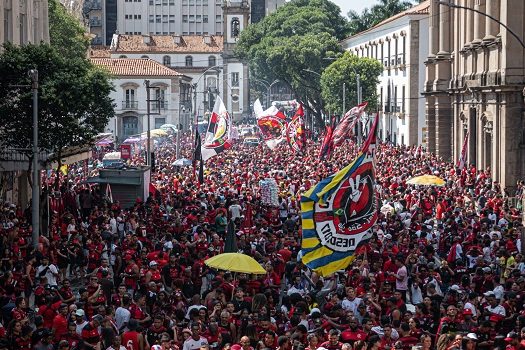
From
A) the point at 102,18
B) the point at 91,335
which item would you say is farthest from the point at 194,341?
the point at 102,18

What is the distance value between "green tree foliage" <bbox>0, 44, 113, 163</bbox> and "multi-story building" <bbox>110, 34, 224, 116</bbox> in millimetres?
99276

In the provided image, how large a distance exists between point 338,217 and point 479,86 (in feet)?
93.8

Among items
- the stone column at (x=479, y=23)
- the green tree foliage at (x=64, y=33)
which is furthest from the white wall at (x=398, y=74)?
the stone column at (x=479, y=23)

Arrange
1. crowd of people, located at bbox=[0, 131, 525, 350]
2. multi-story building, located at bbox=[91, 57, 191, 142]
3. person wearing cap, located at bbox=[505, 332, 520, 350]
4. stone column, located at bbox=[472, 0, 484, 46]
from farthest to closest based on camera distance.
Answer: multi-story building, located at bbox=[91, 57, 191, 142], stone column, located at bbox=[472, 0, 484, 46], crowd of people, located at bbox=[0, 131, 525, 350], person wearing cap, located at bbox=[505, 332, 520, 350]

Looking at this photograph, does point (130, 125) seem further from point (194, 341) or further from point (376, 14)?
point (194, 341)

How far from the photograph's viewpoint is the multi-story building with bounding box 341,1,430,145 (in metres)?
76.1

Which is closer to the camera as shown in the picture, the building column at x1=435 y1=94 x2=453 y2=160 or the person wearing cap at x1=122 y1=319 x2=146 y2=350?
the person wearing cap at x1=122 y1=319 x2=146 y2=350

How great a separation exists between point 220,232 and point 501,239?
7.41 metres

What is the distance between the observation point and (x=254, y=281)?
2109cm

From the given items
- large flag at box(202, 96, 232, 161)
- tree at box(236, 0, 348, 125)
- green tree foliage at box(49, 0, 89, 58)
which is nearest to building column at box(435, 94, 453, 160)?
large flag at box(202, 96, 232, 161)

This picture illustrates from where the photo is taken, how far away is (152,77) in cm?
11606

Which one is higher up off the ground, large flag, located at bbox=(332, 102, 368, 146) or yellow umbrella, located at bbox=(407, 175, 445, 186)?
large flag, located at bbox=(332, 102, 368, 146)

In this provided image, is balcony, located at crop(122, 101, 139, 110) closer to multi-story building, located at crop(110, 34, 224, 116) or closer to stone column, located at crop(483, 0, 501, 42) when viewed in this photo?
multi-story building, located at crop(110, 34, 224, 116)

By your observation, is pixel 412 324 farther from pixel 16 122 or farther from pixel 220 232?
pixel 16 122
